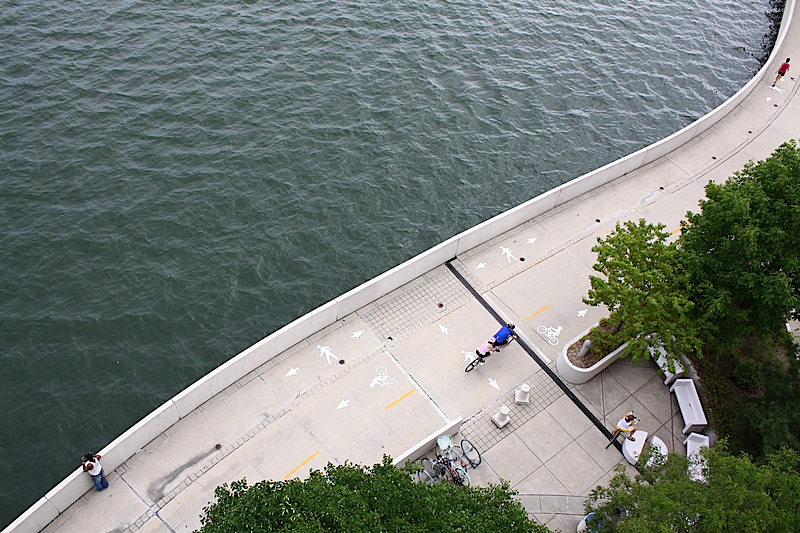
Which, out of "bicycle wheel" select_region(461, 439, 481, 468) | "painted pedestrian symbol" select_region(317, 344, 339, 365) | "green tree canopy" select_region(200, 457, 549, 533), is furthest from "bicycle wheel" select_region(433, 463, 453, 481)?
"painted pedestrian symbol" select_region(317, 344, 339, 365)

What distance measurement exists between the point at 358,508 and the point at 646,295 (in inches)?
607

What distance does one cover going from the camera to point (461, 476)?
2491cm

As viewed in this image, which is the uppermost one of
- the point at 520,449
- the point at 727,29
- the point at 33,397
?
the point at 727,29

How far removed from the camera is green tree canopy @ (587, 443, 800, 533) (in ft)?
59.5

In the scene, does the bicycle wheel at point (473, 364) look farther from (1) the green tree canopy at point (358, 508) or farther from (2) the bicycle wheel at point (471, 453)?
(1) the green tree canopy at point (358, 508)

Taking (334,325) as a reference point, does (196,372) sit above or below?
below

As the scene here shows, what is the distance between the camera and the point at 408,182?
132ft

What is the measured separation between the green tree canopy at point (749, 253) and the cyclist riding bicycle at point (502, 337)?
762 cm

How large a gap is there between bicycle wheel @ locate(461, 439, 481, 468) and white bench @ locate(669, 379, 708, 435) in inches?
349

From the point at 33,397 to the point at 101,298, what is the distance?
577 centimetres

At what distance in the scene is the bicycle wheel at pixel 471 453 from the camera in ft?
85.0

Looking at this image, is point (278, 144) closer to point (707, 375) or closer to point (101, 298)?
point (101, 298)

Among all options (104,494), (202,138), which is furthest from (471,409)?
(202,138)

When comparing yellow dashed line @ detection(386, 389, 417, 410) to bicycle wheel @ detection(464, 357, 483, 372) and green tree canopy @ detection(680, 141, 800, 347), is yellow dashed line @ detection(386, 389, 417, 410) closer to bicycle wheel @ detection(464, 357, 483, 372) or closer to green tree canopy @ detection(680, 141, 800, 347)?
bicycle wheel @ detection(464, 357, 483, 372)
